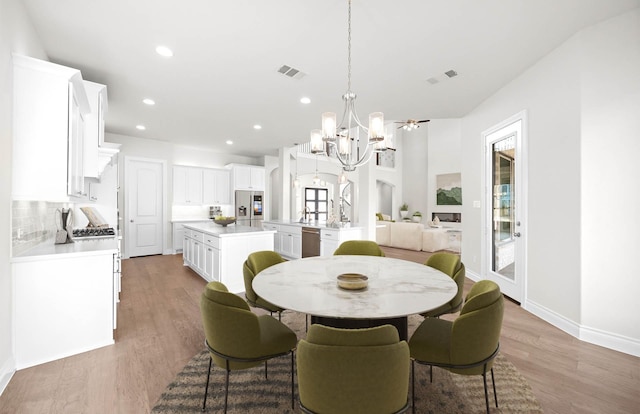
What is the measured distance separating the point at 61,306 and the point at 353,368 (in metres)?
2.59

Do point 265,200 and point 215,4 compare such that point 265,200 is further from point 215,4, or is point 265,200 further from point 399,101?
point 215,4

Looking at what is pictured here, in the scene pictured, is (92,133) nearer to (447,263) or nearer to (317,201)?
(447,263)

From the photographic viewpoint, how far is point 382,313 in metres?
1.27

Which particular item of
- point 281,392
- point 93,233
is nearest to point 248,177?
point 93,233

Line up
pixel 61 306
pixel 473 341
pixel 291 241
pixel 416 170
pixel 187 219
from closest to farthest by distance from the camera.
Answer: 1. pixel 473 341
2. pixel 61 306
3. pixel 291 241
4. pixel 187 219
5. pixel 416 170

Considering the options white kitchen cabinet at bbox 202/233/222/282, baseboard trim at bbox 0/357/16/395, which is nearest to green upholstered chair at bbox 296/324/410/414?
baseboard trim at bbox 0/357/16/395

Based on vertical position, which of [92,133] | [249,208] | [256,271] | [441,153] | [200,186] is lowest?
[256,271]

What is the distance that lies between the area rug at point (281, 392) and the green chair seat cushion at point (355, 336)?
0.98 meters

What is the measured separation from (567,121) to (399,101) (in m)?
2.04

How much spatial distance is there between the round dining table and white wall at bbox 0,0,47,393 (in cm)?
184

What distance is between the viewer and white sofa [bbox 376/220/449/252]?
288 inches

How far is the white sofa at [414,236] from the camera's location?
732 cm

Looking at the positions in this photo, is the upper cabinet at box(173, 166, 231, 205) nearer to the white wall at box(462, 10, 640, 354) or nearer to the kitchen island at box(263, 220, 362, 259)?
the kitchen island at box(263, 220, 362, 259)

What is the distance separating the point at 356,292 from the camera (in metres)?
1.59
